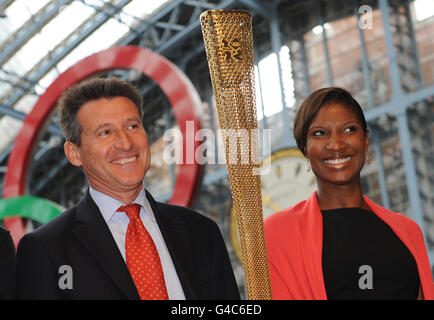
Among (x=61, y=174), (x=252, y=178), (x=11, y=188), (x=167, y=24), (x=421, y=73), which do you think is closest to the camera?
(x=252, y=178)

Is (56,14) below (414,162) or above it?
above

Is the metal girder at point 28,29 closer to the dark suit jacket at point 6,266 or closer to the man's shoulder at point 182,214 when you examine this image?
→ the man's shoulder at point 182,214

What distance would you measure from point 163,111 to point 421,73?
477cm

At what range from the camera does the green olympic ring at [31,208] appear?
663 cm

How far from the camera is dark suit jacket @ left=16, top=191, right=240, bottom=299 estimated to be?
1.94 meters

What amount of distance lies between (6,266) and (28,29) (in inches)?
350

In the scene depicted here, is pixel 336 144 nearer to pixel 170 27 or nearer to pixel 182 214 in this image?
pixel 182 214

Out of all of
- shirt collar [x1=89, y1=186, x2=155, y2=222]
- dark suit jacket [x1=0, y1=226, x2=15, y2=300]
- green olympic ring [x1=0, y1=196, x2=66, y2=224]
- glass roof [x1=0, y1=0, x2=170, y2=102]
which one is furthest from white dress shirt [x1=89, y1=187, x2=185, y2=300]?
glass roof [x1=0, y1=0, x2=170, y2=102]

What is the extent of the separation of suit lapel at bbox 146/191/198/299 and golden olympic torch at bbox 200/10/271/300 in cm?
22

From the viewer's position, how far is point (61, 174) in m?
13.6

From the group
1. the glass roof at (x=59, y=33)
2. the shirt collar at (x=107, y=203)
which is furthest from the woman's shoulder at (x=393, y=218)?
the glass roof at (x=59, y=33)

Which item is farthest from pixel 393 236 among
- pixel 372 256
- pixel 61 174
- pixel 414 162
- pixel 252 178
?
pixel 61 174

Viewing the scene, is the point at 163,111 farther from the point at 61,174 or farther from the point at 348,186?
the point at 348,186

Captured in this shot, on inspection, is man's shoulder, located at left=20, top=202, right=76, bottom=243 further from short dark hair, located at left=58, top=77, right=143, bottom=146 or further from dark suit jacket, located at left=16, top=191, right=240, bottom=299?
short dark hair, located at left=58, top=77, right=143, bottom=146
